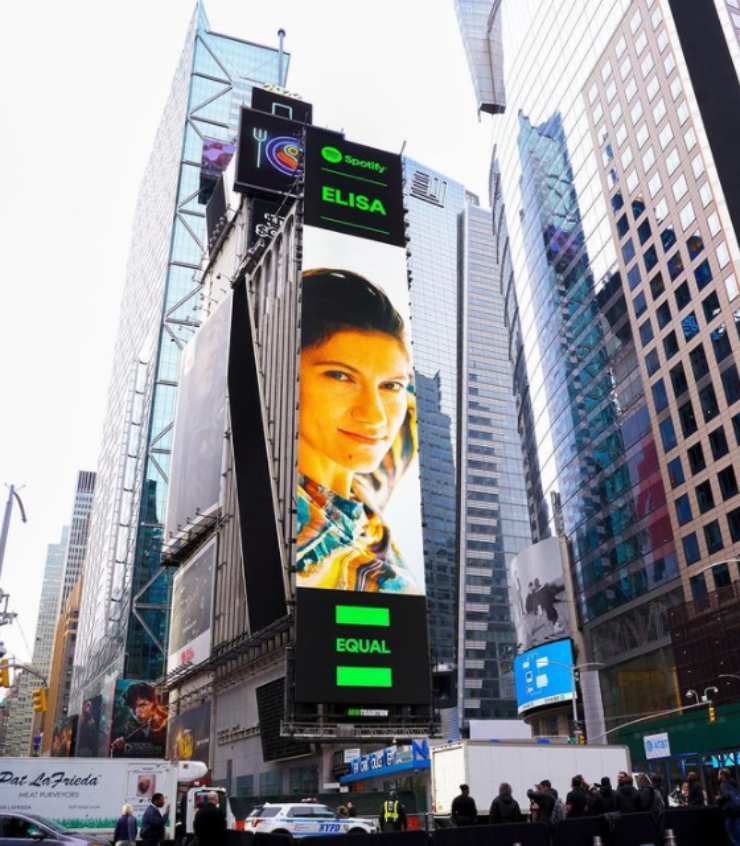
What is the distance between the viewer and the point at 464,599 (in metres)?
169

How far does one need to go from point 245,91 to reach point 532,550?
332 ft

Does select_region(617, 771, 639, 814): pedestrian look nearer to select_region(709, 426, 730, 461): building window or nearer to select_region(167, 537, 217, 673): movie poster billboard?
select_region(709, 426, 730, 461): building window

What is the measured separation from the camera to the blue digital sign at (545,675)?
80688mm

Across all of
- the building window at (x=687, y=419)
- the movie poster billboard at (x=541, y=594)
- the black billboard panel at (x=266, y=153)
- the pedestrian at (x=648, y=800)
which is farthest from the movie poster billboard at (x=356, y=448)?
the pedestrian at (x=648, y=800)

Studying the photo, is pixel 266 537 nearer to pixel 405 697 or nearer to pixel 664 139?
pixel 405 697

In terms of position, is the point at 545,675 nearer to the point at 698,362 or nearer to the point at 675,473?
the point at 675,473

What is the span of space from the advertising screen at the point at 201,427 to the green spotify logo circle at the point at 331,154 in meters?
19.6

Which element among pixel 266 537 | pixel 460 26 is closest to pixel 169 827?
pixel 266 537

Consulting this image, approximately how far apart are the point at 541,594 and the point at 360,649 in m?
36.0

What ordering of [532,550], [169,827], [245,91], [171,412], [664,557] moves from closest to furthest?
[169,827], [664,557], [532,550], [171,412], [245,91]

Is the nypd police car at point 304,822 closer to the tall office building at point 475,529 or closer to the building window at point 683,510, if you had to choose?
the building window at point 683,510

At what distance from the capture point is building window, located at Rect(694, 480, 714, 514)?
2625 inches

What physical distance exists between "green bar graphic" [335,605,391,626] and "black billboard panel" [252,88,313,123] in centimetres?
6194

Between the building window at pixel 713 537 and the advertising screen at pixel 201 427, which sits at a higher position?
the advertising screen at pixel 201 427
